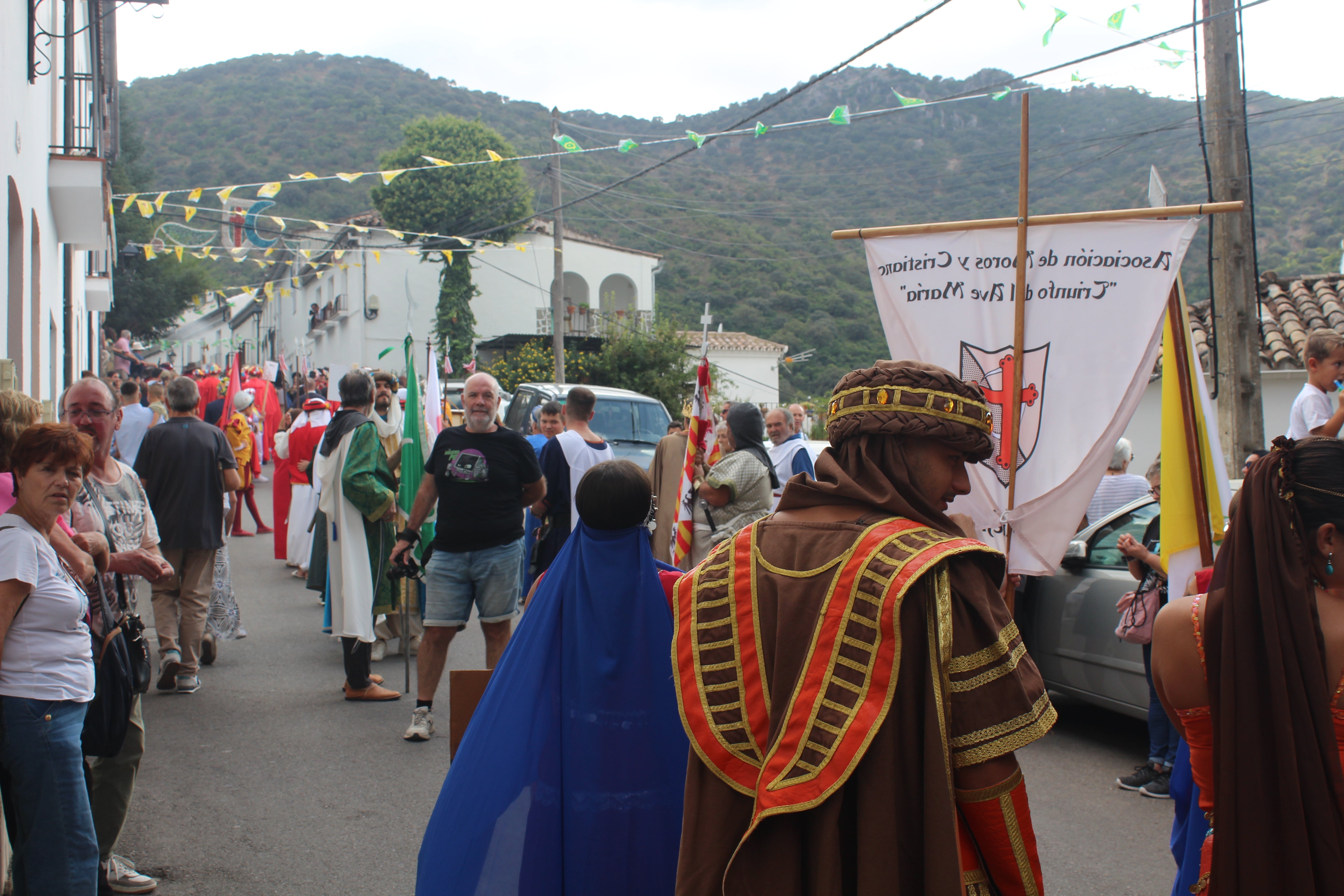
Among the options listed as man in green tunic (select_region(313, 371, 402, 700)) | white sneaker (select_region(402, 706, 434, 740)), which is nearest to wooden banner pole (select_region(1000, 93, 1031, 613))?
white sneaker (select_region(402, 706, 434, 740))

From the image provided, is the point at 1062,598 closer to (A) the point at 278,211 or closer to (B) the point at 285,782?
(B) the point at 285,782

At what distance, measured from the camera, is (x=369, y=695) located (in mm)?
6652

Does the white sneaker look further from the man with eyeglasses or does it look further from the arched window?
the arched window

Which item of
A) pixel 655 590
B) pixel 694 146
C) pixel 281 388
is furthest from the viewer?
pixel 281 388

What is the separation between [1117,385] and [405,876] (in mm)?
3431

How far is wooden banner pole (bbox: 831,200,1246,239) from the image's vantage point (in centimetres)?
404

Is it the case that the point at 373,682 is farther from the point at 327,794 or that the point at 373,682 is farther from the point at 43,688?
the point at 43,688

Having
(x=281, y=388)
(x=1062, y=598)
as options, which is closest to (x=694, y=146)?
(x=1062, y=598)

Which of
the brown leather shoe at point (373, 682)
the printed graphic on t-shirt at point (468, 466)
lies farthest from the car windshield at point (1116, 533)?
the brown leather shoe at point (373, 682)

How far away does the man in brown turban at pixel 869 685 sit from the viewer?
72.7 inches

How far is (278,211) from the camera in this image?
59844 millimetres

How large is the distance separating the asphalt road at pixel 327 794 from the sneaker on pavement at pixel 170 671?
0.27 feet

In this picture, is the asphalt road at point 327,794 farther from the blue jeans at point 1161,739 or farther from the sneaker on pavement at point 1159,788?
the blue jeans at point 1161,739

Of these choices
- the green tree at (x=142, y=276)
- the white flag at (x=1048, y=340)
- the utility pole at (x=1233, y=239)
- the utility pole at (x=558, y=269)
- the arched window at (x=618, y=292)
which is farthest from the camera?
the arched window at (x=618, y=292)
